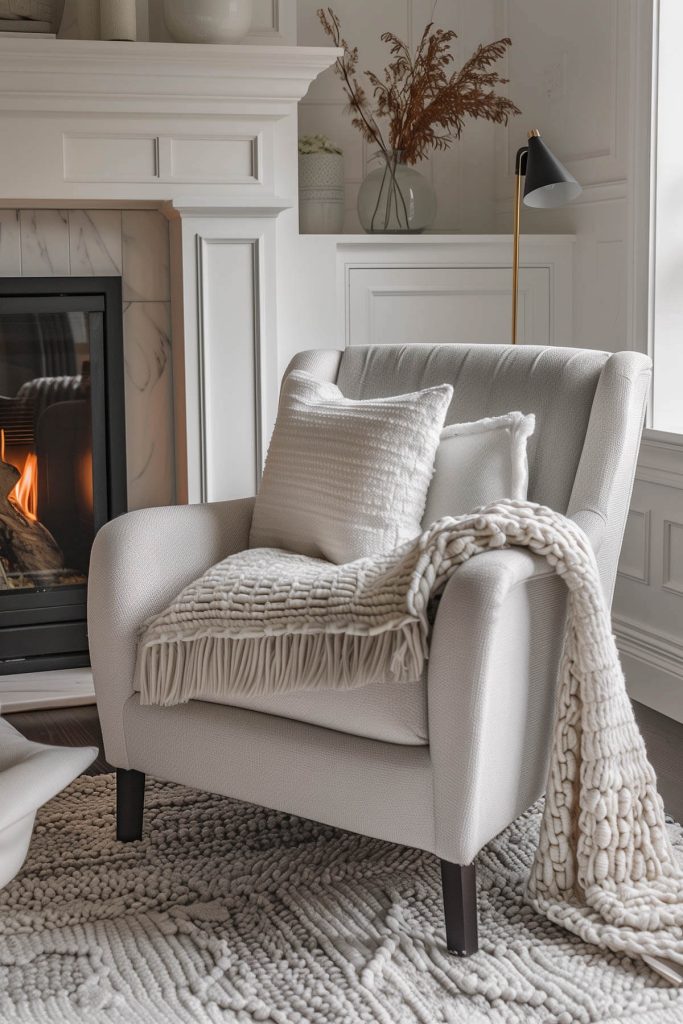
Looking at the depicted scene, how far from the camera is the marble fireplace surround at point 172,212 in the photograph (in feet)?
9.07

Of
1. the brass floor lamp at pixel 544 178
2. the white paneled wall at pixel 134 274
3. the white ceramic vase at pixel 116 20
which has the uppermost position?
the white ceramic vase at pixel 116 20

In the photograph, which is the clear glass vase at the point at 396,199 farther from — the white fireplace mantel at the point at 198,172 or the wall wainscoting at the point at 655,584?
the wall wainscoting at the point at 655,584

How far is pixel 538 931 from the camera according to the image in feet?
5.52

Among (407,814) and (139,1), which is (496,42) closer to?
(139,1)

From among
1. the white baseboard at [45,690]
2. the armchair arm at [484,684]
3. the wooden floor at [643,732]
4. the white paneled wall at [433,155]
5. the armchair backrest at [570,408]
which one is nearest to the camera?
the armchair arm at [484,684]

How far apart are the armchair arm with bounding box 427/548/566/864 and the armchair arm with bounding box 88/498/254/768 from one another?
0.59 meters

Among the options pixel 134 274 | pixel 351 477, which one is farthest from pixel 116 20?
pixel 351 477

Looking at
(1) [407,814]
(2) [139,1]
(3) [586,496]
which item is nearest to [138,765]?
(1) [407,814]

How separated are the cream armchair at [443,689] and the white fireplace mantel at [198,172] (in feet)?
2.80

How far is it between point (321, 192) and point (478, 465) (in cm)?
155

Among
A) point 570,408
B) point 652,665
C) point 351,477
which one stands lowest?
point 652,665

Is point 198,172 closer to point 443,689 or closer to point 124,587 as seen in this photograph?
point 124,587

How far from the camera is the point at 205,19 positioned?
9.30 ft

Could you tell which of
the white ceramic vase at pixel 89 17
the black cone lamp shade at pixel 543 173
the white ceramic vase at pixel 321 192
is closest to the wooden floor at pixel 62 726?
the white ceramic vase at pixel 321 192
